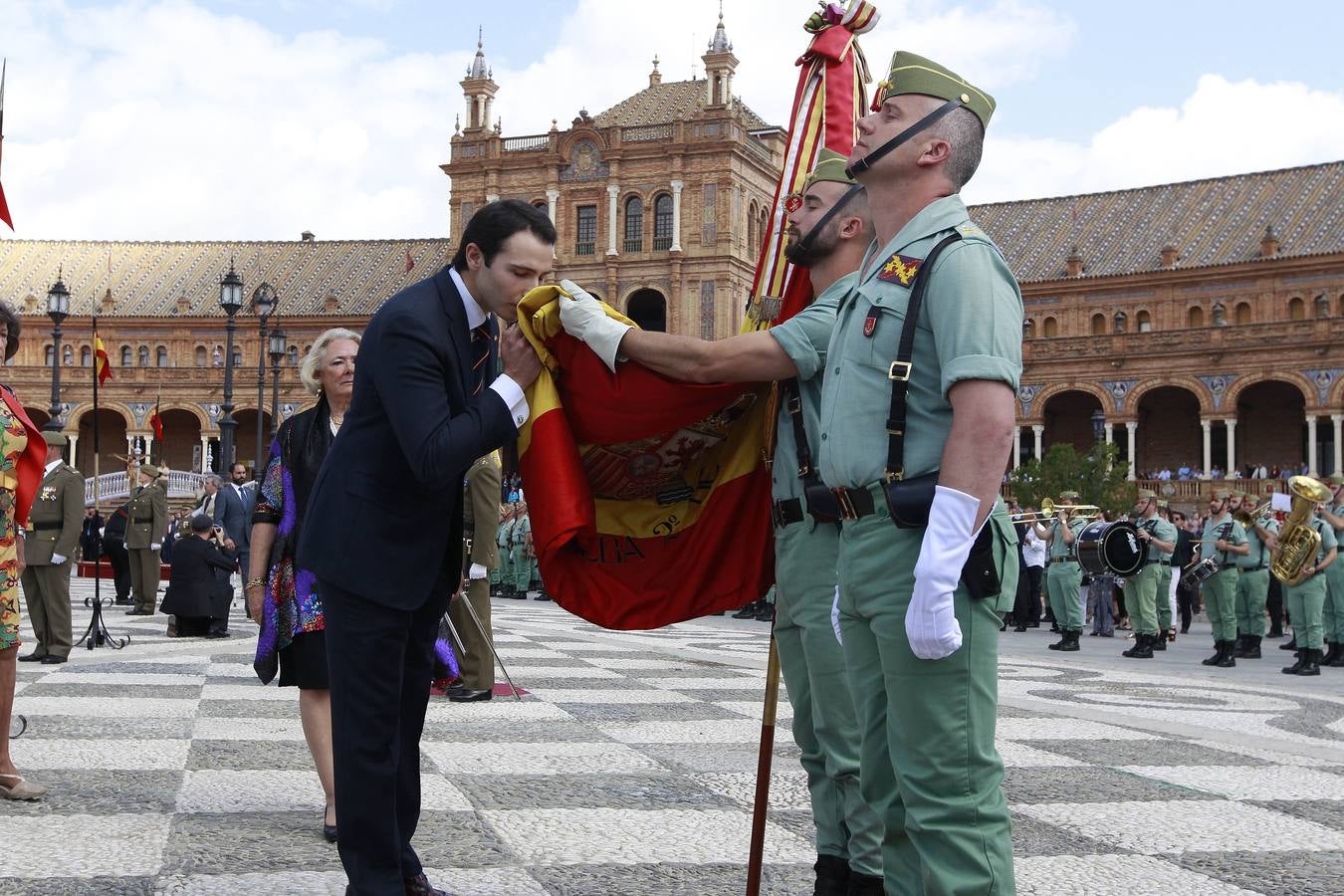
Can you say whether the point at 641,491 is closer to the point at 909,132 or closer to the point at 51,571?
the point at 909,132

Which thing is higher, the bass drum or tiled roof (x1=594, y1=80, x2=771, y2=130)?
tiled roof (x1=594, y1=80, x2=771, y2=130)

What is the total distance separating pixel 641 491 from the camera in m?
3.82

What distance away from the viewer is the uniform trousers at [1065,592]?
14.6 meters

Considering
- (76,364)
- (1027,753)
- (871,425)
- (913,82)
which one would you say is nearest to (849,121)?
(913,82)

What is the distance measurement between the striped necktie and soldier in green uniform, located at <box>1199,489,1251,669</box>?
429 inches

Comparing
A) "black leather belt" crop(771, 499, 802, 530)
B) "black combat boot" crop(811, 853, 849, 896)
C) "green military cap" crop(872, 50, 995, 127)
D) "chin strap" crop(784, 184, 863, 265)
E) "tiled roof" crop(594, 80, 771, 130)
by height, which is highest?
"tiled roof" crop(594, 80, 771, 130)

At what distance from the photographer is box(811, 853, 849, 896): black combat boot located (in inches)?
132

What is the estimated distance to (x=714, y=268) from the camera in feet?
191

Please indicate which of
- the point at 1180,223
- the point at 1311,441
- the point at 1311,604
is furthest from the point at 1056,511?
the point at 1180,223

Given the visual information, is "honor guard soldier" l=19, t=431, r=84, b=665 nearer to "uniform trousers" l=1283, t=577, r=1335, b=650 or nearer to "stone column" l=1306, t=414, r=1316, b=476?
"uniform trousers" l=1283, t=577, r=1335, b=650

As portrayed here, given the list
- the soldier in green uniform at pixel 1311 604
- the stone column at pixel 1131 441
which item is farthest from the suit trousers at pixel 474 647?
the stone column at pixel 1131 441

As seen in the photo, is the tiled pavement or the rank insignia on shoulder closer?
the rank insignia on shoulder

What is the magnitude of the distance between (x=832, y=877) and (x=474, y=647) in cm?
446

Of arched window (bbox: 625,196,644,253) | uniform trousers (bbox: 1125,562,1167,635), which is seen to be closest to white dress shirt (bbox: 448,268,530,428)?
uniform trousers (bbox: 1125,562,1167,635)
